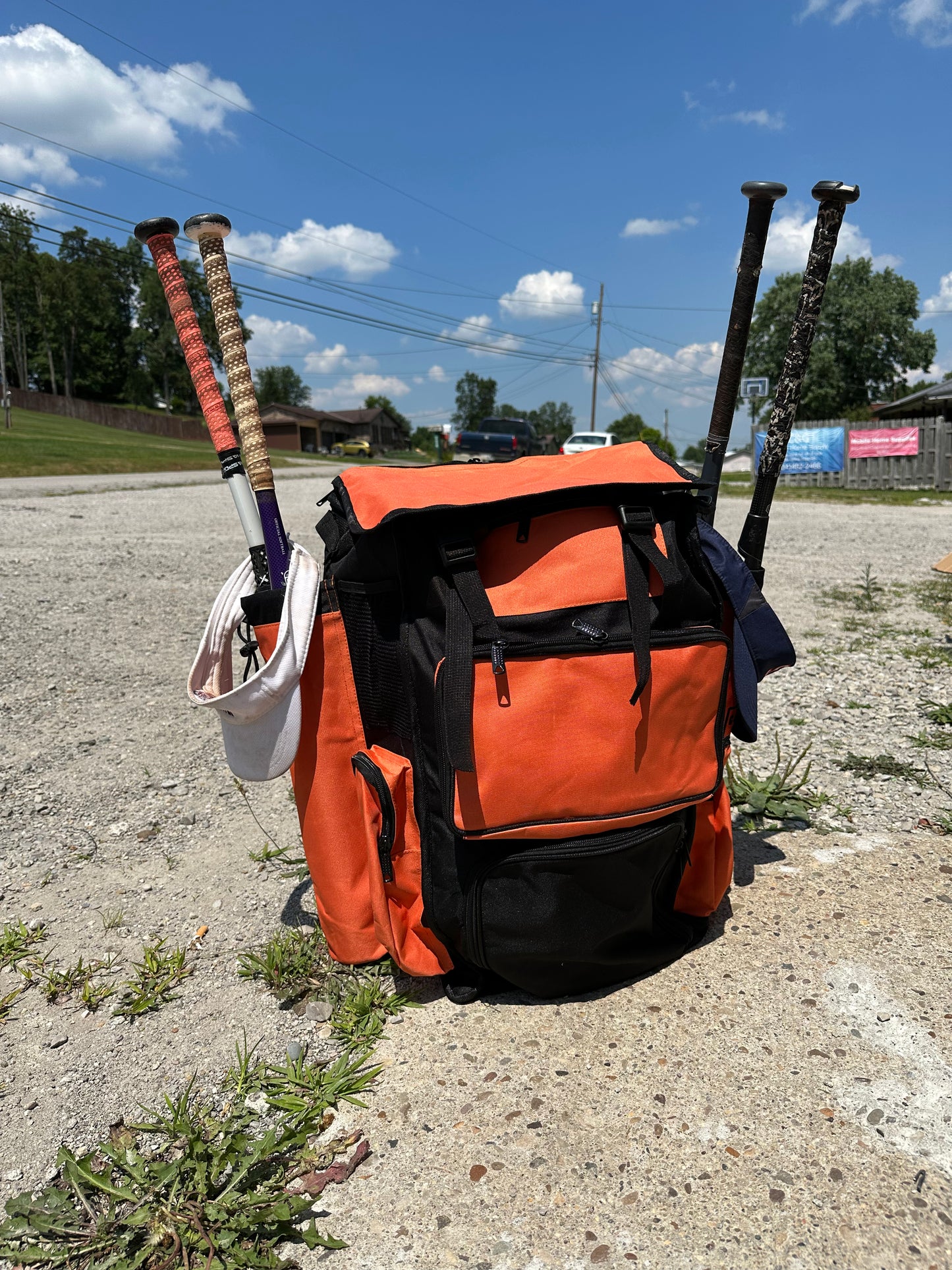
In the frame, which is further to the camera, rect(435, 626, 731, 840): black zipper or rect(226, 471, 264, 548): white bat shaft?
rect(226, 471, 264, 548): white bat shaft

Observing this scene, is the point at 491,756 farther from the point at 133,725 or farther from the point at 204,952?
the point at 133,725

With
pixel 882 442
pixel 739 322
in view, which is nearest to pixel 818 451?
pixel 882 442

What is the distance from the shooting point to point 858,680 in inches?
163

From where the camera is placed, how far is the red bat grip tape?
1813mm

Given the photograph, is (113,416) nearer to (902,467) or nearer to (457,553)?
(902,467)

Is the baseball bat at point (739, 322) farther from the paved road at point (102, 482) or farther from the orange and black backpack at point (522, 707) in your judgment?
the paved road at point (102, 482)

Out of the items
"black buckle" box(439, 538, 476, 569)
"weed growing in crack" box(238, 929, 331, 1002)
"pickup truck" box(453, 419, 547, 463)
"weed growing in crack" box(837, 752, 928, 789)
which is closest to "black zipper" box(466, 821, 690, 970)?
"weed growing in crack" box(238, 929, 331, 1002)

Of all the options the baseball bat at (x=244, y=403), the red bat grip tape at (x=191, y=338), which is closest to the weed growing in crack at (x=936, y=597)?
the baseball bat at (x=244, y=403)

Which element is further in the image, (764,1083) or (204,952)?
(204,952)

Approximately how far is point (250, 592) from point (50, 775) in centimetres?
178

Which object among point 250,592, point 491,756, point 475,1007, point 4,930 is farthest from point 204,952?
point 491,756

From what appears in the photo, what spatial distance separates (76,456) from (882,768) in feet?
75.1

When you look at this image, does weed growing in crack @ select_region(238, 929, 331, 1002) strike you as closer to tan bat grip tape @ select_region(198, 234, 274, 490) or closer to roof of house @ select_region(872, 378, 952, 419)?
tan bat grip tape @ select_region(198, 234, 274, 490)

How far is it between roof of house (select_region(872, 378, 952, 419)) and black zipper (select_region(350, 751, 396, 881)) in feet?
88.4
